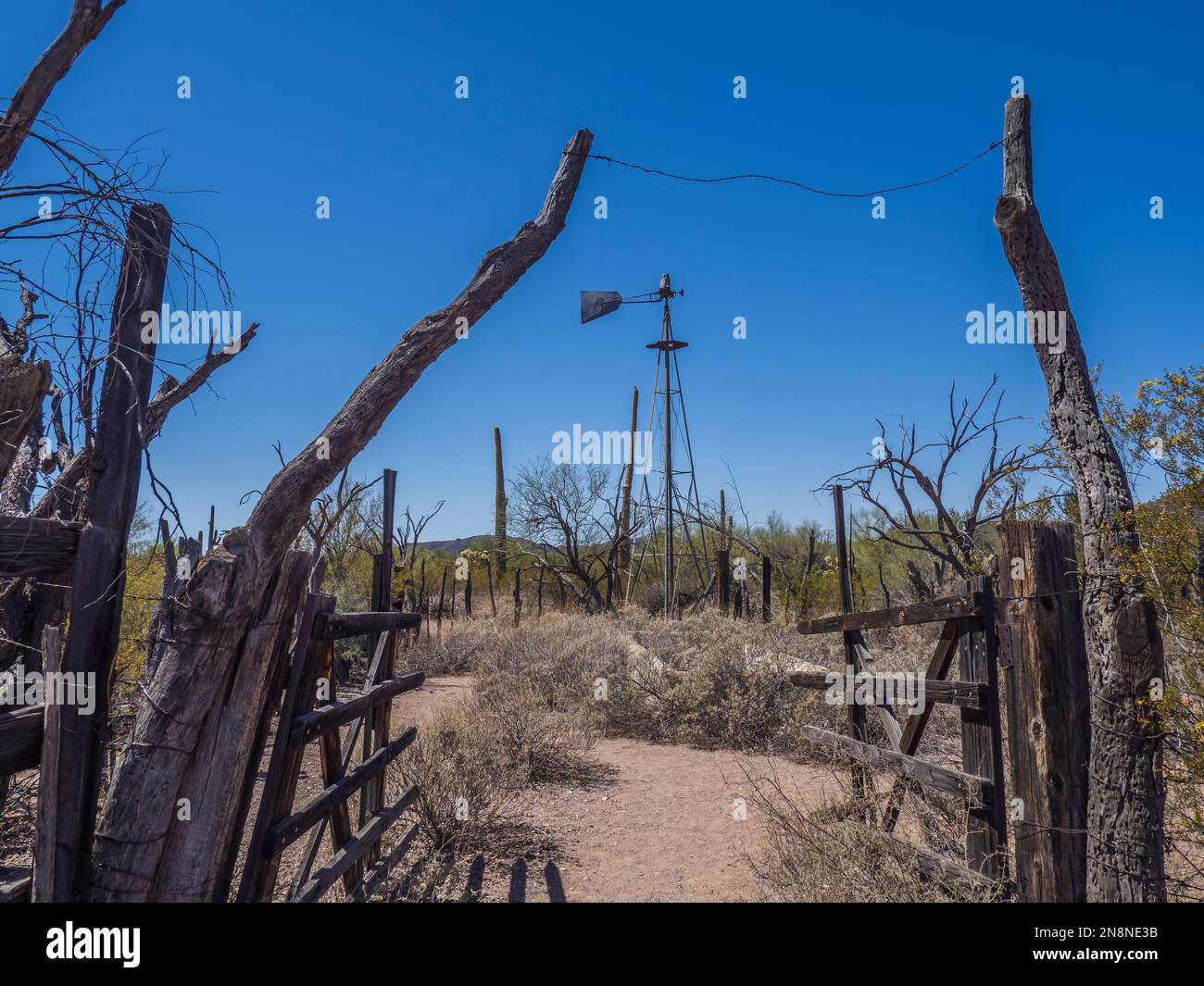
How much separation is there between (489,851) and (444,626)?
52.8 ft

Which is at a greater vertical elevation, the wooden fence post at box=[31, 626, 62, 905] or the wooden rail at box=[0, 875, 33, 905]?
the wooden fence post at box=[31, 626, 62, 905]

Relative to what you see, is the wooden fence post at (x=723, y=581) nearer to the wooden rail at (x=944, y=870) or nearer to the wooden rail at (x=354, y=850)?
the wooden rail at (x=354, y=850)

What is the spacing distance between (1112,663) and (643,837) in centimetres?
446

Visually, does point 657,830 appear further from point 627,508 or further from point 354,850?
point 627,508

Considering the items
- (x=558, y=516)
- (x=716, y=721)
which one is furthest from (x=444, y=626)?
(x=716, y=721)

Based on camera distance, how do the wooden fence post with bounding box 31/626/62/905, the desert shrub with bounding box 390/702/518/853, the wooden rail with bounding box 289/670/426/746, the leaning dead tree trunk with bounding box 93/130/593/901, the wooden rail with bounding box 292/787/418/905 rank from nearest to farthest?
the wooden fence post with bounding box 31/626/62/905 → the leaning dead tree trunk with bounding box 93/130/593/901 → the wooden rail with bounding box 289/670/426/746 → the wooden rail with bounding box 292/787/418/905 → the desert shrub with bounding box 390/702/518/853

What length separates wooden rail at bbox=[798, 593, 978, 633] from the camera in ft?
13.4

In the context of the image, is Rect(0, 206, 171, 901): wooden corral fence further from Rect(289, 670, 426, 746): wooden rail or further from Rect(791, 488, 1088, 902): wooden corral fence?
Rect(791, 488, 1088, 902): wooden corral fence

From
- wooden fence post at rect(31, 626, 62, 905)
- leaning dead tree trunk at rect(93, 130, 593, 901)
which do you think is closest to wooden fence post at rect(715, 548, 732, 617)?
leaning dead tree trunk at rect(93, 130, 593, 901)

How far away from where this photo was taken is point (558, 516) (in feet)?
82.5

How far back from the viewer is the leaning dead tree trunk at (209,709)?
247 centimetres

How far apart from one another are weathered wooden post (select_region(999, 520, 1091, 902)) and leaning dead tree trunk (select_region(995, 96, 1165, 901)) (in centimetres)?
16

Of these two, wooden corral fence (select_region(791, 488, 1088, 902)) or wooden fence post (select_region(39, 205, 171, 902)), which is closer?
wooden fence post (select_region(39, 205, 171, 902))

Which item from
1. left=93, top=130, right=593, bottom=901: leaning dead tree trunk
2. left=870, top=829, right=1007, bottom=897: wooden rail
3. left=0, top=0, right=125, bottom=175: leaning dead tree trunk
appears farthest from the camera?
left=870, top=829, right=1007, bottom=897: wooden rail
